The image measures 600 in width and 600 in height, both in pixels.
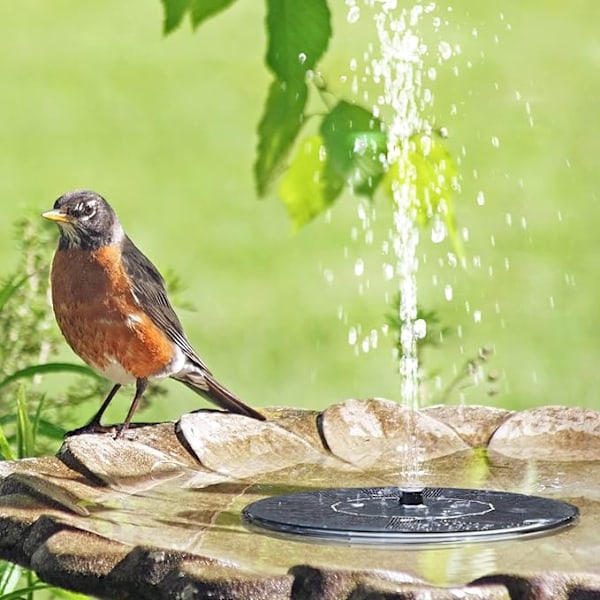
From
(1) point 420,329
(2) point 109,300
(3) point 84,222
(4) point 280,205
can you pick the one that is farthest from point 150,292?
(4) point 280,205

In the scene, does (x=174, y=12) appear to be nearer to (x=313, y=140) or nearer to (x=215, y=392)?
(x=313, y=140)

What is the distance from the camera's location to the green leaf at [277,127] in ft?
6.80

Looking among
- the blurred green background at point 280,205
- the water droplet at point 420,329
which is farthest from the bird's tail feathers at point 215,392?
the blurred green background at point 280,205

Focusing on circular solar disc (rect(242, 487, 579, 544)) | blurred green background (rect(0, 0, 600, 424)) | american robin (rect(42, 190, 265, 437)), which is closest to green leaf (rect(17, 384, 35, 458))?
american robin (rect(42, 190, 265, 437))

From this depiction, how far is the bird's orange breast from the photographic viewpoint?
9.10 feet

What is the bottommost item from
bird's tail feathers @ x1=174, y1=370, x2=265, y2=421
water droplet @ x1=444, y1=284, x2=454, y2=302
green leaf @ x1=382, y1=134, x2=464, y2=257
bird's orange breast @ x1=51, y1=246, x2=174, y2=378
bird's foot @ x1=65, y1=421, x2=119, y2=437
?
bird's foot @ x1=65, y1=421, x2=119, y2=437

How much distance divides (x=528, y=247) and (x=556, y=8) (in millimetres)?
1840

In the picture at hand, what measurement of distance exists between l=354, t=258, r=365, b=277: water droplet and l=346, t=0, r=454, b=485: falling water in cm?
14

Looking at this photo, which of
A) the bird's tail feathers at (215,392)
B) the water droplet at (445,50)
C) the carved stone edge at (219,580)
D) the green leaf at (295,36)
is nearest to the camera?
the carved stone edge at (219,580)

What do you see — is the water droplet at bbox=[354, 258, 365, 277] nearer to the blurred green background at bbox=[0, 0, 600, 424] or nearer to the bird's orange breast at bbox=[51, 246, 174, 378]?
the blurred green background at bbox=[0, 0, 600, 424]

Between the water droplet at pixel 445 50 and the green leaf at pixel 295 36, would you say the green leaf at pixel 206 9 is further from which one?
the water droplet at pixel 445 50

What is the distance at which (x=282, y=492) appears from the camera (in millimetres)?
2553

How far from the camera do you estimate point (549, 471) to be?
2.71 m

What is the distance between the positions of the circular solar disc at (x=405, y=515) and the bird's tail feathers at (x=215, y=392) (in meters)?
0.45
